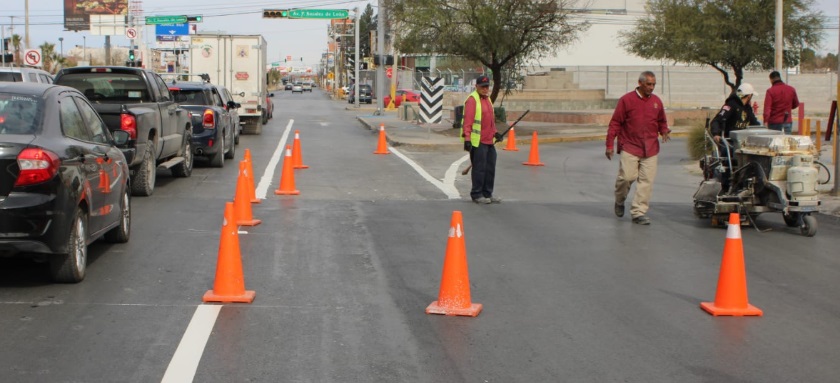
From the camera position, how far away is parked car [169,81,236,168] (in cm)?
→ 1805

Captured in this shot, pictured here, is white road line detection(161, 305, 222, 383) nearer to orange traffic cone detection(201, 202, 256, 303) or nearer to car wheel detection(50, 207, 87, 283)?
orange traffic cone detection(201, 202, 256, 303)

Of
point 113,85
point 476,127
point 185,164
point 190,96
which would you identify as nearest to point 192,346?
point 476,127

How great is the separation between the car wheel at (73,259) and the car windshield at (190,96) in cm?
1243

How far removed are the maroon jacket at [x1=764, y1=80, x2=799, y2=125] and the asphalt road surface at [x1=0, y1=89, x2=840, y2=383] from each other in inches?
194

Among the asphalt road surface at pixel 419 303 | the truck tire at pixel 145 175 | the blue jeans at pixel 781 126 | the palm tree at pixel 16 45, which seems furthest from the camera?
the palm tree at pixel 16 45

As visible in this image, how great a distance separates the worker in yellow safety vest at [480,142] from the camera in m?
13.6

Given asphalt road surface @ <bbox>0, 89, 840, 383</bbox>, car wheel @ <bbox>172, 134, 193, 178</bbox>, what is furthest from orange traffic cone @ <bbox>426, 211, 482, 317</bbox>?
car wheel @ <bbox>172, 134, 193, 178</bbox>

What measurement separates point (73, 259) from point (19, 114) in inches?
49.8

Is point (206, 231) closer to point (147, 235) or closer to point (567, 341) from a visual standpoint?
point (147, 235)

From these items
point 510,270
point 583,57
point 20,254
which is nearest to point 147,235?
point 20,254

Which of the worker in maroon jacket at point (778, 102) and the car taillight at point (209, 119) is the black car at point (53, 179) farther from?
the worker in maroon jacket at point (778, 102)

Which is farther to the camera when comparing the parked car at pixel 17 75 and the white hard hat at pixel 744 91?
the parked car at pixel 17 75

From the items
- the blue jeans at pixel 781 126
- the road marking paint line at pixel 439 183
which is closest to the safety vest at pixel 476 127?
the road marking paint line at pixel 439 183

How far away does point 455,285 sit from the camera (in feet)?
23.0
